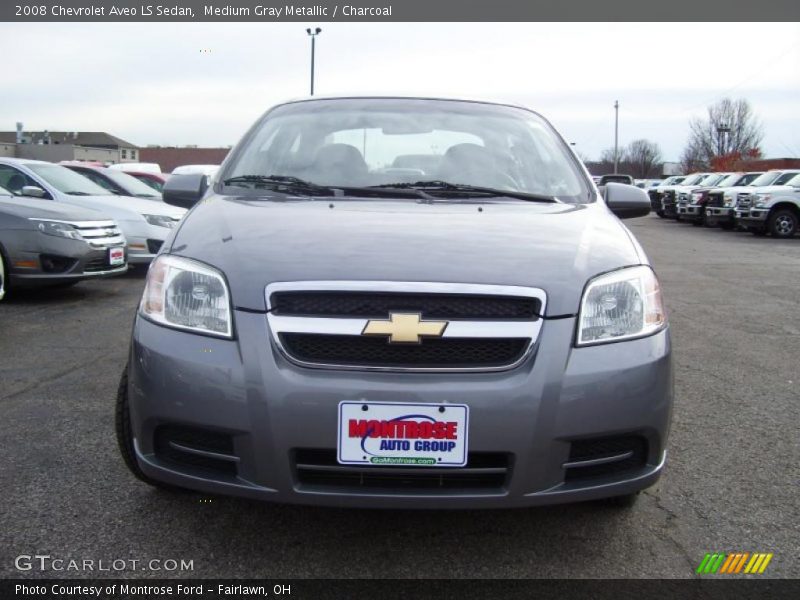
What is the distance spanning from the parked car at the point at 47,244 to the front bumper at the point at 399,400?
17.8ft

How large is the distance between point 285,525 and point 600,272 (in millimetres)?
1308

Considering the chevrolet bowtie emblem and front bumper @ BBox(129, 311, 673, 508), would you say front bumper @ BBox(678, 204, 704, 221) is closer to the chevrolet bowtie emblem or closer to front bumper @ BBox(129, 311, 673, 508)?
front bumper @ BBox(129, 311, 673, 508)

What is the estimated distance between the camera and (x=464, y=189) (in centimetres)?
300

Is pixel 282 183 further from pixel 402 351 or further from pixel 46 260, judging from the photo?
pixel 46 260

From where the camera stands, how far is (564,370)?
6.62 feet

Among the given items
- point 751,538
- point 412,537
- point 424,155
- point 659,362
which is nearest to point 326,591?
point 412,537

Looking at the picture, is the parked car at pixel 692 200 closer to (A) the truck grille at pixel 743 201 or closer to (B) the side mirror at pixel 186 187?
(A) the truck grille at pixel 743 201

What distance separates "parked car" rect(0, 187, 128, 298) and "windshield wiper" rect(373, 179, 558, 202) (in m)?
4.99

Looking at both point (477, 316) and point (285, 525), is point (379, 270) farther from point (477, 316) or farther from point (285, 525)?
point (285, 525)

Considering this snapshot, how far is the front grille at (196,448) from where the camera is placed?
6.73 feet

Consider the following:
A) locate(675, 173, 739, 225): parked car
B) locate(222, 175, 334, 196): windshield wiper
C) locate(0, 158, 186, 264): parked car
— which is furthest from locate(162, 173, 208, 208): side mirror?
locate(675, 173, 739, 225): parked car

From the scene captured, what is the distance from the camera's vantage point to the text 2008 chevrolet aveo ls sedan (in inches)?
77.4

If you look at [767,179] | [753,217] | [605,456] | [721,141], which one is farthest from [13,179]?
[721,141]

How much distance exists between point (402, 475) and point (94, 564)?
38.4 inches
